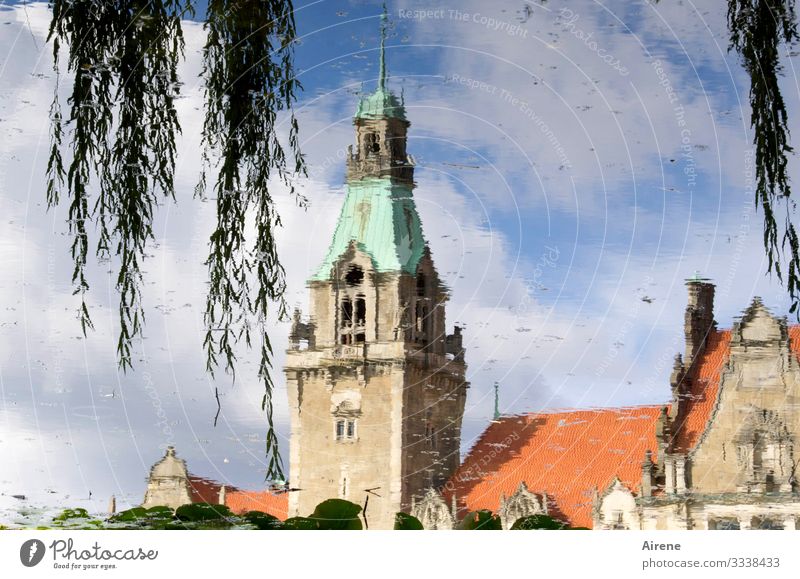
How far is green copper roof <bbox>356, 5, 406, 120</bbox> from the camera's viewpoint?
783cm

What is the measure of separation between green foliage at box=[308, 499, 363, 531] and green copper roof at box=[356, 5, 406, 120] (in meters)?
2.17

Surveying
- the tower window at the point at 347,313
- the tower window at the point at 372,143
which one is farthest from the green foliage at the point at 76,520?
the tower window at the point at 347,313

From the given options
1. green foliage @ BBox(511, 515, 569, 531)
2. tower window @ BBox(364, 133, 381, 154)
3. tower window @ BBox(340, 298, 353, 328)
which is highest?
tower window @ BBox(340, 298, 353, 328)

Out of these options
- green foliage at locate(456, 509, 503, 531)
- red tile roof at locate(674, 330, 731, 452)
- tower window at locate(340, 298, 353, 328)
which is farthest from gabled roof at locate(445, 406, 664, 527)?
green foliage at locate(456, 509, 503, 531)

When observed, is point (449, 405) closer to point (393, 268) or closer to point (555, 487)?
point (393, 268)

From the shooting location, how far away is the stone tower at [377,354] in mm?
9039

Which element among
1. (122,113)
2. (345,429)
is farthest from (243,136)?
→ (345,429)

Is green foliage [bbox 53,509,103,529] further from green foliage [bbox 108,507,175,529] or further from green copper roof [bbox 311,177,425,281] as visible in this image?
green copper roof [bbox 311,177,425,281]

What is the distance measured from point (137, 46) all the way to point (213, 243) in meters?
1.05

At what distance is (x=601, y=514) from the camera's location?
15.8m
